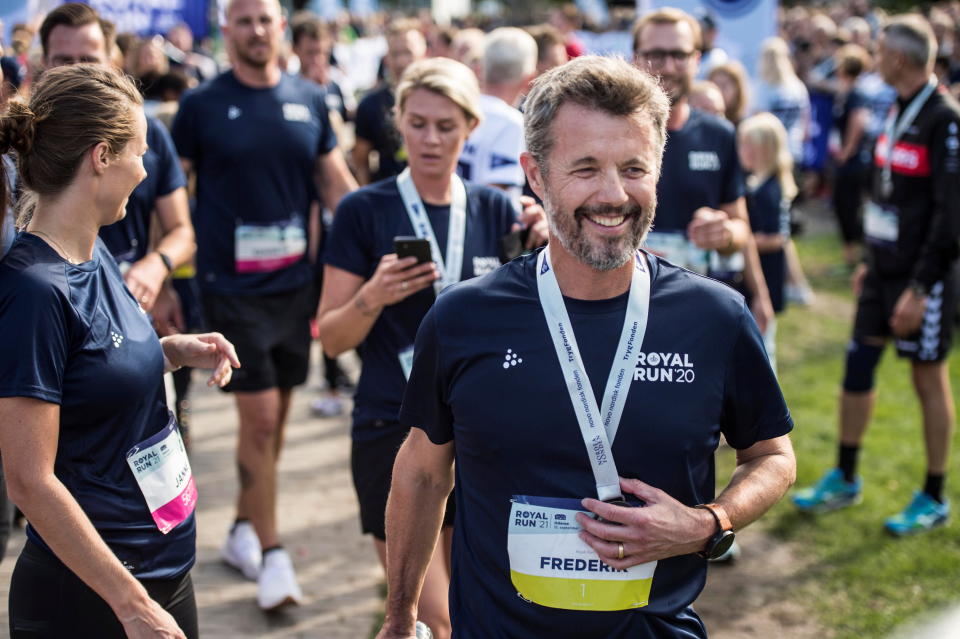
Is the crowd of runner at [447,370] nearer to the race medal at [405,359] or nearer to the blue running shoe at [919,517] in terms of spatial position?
the race medal at [405,359]

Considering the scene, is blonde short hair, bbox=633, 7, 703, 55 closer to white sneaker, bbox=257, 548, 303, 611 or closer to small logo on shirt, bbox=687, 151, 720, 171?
small logo on shirt, bbox=687, 151, 720, 171

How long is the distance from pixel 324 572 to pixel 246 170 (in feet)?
6.26

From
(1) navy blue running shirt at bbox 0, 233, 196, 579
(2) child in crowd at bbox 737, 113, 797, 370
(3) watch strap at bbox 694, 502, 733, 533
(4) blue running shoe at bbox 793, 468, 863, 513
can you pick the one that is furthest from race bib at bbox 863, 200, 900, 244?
(1) navy blue running shirt at bbox 0, 233, 196, 579

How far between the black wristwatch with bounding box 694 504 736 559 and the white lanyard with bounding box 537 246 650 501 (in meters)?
0.20

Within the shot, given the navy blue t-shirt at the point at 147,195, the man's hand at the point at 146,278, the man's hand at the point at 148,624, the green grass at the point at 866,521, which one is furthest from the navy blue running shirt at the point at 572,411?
the green grass at the point at 866,521

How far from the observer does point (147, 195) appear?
13.6 ft

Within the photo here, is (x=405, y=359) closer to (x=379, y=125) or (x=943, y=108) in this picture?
(x=943, y=108)

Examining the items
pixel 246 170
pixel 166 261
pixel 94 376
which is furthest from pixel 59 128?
pixel 246 170

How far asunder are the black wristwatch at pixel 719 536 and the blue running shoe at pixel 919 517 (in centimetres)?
361

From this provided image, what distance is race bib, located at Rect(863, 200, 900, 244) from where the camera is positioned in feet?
17.8

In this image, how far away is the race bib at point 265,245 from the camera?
4.80 m

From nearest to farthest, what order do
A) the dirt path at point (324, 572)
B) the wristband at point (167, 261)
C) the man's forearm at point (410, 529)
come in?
1. the man's forearm at point (410, 529)
2. the wristband at point (167, 261)
3. the dirt path at point (324, 572)

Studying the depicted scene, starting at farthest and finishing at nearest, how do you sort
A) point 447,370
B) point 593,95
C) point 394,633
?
1. point 394,633
2. point 447,370
3. point 593,95

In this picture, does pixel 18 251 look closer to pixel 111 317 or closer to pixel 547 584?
pixel 111 317
